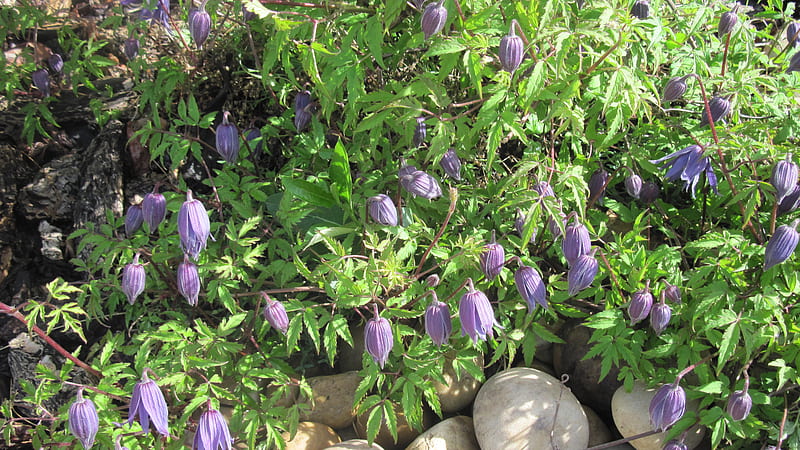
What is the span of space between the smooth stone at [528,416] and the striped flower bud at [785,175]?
1132 mm

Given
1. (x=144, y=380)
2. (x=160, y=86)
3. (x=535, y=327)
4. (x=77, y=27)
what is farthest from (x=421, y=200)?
(x=77, y=27)

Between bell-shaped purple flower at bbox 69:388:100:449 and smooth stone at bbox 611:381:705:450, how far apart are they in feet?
6.47

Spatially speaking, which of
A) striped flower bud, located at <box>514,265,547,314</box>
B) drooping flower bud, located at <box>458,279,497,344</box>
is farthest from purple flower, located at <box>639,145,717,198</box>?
drooping flower bud, located at <box>458,279,497,344</box>

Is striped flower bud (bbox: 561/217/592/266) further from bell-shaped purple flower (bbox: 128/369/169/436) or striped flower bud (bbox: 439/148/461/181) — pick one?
bell-shaped purple flower (bbox: 128/369/169/436)

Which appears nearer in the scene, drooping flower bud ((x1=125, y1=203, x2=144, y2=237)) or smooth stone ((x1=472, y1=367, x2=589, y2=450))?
smooth stone ((x1=472, y1=367, x2=589, y2=450))

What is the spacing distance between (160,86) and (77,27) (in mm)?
1369

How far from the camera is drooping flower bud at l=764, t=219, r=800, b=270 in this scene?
2285 millimetres

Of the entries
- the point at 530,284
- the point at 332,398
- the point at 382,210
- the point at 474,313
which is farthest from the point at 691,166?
the point at 332,398

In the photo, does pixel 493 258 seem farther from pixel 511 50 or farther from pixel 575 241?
pixel 511 50

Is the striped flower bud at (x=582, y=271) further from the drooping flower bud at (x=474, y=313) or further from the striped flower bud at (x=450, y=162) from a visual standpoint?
the striped flower bud at (x=450, y=162)

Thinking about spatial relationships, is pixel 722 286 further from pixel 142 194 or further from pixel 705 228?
pixel 142 194

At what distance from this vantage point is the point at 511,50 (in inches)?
87.1

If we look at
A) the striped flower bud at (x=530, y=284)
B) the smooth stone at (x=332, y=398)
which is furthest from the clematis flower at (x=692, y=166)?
the smooth stone at (x=332, y=398)

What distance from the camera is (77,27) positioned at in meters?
4.18
